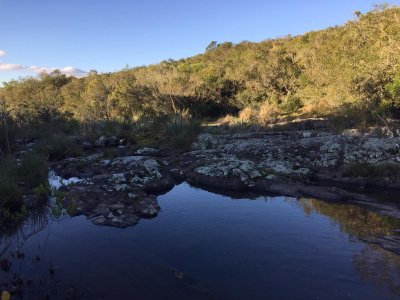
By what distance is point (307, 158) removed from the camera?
1348 cm

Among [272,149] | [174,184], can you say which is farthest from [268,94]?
[174,184]

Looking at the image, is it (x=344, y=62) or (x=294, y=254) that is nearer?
(x=294, y=254)

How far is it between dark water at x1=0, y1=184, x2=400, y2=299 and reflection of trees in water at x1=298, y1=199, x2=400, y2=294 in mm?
18

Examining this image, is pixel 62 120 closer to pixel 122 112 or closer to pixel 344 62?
pixel 122 112

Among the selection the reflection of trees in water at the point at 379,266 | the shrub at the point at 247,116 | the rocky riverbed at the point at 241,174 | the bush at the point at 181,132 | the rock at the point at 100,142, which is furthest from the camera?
the shrub at the point at 247,116

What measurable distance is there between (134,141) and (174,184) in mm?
9778

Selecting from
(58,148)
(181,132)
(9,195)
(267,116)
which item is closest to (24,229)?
(9,195)

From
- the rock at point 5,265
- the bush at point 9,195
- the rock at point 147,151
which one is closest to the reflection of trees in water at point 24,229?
the bush at point 9,195

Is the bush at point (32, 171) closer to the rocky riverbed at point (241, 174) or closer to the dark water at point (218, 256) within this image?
the rocky riverbed at point (241, 174)

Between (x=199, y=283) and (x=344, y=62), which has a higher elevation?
(x=344, y=62)

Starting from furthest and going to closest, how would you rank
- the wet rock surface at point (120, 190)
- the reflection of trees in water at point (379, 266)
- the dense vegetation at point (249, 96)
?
the dense vegetation at point (249, 96) < the wet rock surface at point (120, 190) < the reflection of trees in water at point (379, 266)

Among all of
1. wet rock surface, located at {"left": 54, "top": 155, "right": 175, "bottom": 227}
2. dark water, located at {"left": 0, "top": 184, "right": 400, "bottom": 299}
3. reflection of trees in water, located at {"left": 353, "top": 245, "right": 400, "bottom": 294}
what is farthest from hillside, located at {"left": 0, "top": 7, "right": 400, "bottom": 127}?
reflection of trees in water, located at {"left": 353, "top": 245, "right": 400, "bottom": 294}

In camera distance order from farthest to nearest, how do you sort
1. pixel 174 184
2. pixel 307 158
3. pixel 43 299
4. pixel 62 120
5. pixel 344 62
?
pixel 62 120 → pixel 344 62 → pixel 307 158 → pixel 174 184 → pixel 43 299

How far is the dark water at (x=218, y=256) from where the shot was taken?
17.9 ft
